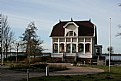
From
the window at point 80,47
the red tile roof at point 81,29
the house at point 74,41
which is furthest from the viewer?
the red tile roof at point 81,29

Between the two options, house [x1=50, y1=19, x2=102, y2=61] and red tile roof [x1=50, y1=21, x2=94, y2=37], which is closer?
house [x1=50, y1=19, x2=102, y2=61]

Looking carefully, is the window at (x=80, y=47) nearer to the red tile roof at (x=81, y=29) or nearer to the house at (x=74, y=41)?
the house at (x=74, y=41)

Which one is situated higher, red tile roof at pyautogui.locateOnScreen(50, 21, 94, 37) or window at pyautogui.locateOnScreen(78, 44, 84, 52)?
red tile roof at pyautogui.locateOnScreen(50, 21, 94, 37)

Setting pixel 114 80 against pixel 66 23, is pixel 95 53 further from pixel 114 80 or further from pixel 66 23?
pixel 114 80

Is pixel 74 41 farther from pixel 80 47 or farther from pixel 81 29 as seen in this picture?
pixel 81 29

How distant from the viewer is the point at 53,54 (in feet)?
232

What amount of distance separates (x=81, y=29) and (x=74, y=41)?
11.7 feet

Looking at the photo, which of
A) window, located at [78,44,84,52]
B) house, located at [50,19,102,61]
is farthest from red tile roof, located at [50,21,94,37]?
window, located at [78,44,84,52]

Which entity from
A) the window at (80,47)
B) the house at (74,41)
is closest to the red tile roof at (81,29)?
the house at (74,41)

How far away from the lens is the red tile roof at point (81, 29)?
2825 inches

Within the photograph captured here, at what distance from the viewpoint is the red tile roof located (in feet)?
235

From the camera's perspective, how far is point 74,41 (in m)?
71.6

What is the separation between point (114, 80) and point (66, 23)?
174ft

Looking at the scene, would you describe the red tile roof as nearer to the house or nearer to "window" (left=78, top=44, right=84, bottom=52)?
the house
